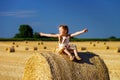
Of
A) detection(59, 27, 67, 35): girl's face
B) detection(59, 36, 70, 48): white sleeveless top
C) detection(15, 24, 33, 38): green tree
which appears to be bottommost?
detection(59, 36, 70, 48): white sleeveless top

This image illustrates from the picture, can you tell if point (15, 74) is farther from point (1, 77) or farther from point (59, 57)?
point (59, 57)

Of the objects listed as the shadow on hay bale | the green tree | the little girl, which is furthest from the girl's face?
the green tree

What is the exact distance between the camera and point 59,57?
8711mm

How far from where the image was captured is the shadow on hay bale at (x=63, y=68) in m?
8.41

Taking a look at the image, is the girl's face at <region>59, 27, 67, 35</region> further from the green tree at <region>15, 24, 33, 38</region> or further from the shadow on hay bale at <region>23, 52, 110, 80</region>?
the green tree at <region>15, 24, 33, 38</region>

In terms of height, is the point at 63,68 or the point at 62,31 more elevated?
the point at 62,31

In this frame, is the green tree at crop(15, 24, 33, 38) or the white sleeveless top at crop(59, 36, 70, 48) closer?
the white sleeveless top at crop(59, 36, 70, 48)

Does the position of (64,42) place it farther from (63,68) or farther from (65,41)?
(63,68)

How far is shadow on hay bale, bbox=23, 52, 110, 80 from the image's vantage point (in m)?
8.41

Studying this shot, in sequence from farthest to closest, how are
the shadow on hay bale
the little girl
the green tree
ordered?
the green tree → the little girl → the shadow on hay bale

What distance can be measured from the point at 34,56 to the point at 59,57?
0.61 metres

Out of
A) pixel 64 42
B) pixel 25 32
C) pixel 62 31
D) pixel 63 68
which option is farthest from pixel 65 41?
pixel 25 32

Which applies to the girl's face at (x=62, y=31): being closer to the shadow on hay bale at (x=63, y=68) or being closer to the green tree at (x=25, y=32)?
the shadow on hay bale at (x=63, y=68)

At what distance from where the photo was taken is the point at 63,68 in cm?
849
